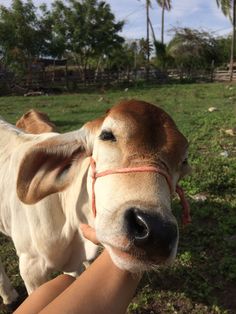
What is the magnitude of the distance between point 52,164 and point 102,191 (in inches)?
19.8

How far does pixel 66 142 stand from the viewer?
7.07ft

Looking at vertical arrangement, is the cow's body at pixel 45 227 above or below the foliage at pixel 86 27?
below

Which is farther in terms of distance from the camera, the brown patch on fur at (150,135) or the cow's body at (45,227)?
the cow's body at (45,227)

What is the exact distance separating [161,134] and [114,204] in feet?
1.36

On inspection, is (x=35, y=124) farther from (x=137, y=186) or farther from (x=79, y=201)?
(x=137, y=186)

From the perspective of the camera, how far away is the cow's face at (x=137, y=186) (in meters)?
1.52

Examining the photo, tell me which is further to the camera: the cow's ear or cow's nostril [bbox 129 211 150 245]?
the cow's ear

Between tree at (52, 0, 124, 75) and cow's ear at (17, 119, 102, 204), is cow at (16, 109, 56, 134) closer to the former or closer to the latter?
cow's ear at (17, 119, 102, 204)

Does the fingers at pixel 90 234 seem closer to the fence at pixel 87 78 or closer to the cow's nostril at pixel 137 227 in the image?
the cow's nostril at pixel 137 227

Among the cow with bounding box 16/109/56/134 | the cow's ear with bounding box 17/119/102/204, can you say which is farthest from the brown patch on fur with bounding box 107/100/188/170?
the cow with bounding box 16/109/56/134

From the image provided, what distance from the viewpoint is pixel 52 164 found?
2203 mm

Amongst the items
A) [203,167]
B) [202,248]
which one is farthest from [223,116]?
[202,248]

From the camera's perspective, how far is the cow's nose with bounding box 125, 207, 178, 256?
1.48m

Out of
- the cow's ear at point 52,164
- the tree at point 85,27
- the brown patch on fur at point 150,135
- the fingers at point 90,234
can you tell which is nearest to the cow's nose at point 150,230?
the brown patch on fur at point 150,135
